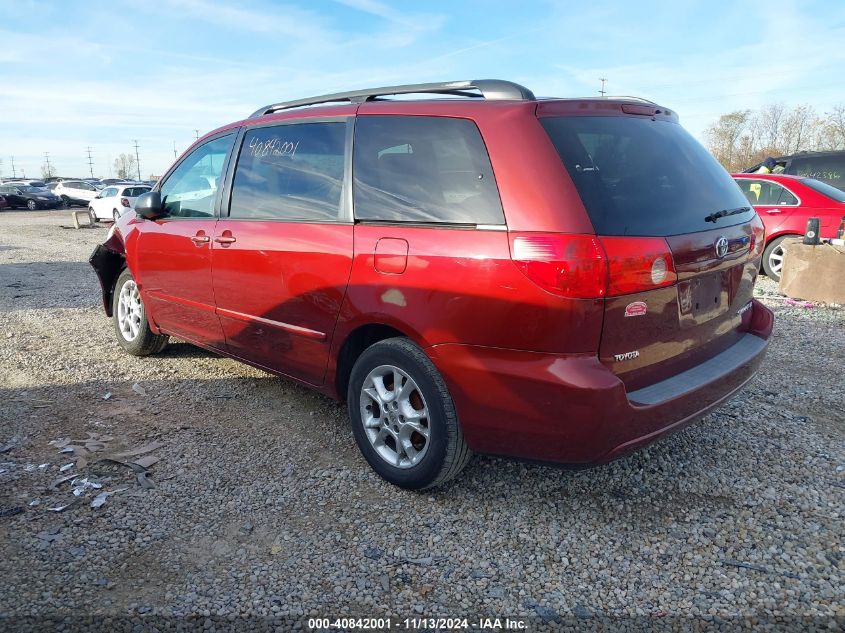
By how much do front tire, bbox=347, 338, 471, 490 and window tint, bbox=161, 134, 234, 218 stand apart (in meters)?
1.82

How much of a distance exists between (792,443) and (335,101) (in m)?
3.28

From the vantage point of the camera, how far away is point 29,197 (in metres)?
34.7

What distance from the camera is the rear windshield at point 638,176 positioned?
8.30 ft

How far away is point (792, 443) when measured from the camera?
356 centimetres

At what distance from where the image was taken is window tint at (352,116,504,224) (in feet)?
8.85

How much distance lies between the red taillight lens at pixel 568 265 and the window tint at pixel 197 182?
2537 millimetres

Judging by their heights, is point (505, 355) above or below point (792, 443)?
above

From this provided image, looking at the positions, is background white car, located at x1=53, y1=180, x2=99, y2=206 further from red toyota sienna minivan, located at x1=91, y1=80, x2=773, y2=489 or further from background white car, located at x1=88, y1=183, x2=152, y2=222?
red toyota sienna minivan, located at x1=91, y1=80, x2=773, y2=489

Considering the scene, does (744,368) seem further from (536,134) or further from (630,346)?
(536,134)

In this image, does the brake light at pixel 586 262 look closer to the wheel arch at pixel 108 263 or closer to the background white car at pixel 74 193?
the wheel arch at pixel 108 263

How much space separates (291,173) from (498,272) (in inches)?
65.9

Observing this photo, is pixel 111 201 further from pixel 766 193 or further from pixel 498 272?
pixel 498 272

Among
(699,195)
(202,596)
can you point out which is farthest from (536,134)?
(202,596)

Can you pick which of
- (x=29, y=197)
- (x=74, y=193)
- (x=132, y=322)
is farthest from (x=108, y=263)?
(x=74, y=193)
